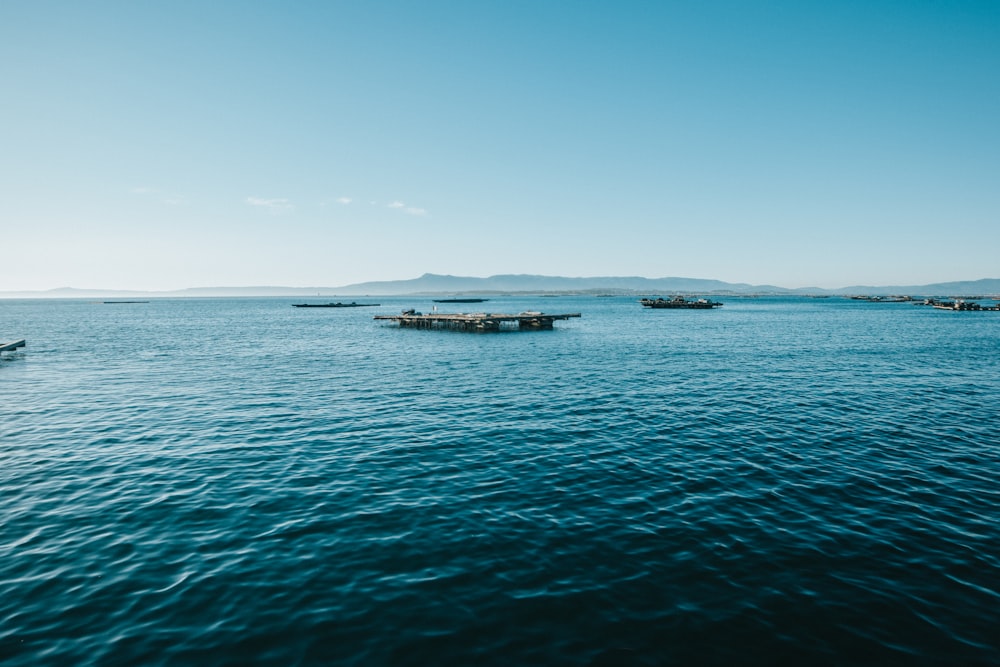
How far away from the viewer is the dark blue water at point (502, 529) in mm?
9203

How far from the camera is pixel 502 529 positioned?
1338cm

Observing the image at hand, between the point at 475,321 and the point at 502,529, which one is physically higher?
the point at 475,321

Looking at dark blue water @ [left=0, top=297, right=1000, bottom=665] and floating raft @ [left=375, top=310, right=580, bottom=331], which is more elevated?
floating raft @ [left=375, top=310, right=580, bottom=331]

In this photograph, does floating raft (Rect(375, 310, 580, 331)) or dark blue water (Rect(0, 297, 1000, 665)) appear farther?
floating raft (Rect(375, 310, 580, 331))

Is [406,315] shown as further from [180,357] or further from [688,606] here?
[688,606]

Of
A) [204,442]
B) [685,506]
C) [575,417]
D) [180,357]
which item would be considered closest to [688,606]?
[685,506]

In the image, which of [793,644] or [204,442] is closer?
[793,644]

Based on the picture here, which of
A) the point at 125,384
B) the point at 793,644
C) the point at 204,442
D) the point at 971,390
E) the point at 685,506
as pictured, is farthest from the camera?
the point at 125,384

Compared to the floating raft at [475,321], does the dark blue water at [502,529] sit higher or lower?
lower

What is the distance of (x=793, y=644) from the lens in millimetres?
8984

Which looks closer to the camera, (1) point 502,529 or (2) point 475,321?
(1) point 502,529

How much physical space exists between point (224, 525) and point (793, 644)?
13.5 meters

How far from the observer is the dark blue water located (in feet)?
30.2

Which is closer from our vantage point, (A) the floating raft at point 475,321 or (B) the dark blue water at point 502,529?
(B) the dark blue water at point 502,529
